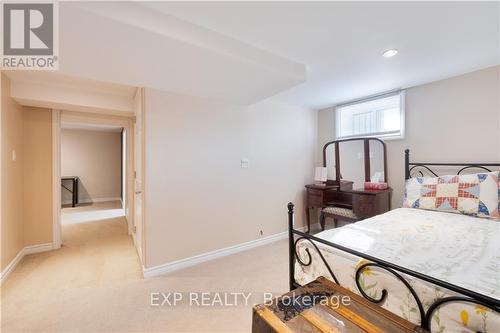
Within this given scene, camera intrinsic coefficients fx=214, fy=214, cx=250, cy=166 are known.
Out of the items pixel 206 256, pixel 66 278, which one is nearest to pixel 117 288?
pixel 66 278

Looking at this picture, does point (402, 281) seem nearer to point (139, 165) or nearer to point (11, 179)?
point (139, 165)

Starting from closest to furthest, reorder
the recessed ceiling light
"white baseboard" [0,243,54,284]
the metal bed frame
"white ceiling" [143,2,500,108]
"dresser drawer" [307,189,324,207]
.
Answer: the metal bed frame, "white ceiling" [143,2,500,108], the recessed ceiling light, "white baseboard" [0,243,54,284], "dresser drawer" [307,189,324,207]

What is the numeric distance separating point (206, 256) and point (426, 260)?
2281 millimetres

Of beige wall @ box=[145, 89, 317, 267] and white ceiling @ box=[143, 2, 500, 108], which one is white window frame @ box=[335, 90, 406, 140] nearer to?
white ceiling @ box=[143, 2, 500, 108]

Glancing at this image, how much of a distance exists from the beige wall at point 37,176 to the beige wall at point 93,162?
155 inches

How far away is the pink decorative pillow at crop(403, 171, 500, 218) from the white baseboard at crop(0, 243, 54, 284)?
4.44 meters

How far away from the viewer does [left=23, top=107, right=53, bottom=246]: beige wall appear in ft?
9.45

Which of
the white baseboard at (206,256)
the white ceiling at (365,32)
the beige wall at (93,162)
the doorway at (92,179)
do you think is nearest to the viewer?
the white ceiling at (365,32)

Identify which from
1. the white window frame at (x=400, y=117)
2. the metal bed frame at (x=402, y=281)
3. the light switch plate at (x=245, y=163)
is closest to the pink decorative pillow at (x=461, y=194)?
the white window frame at (x=400, y=117)

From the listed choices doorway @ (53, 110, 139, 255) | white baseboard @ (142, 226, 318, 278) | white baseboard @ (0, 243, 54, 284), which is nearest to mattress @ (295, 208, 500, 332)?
white baseboard @ (142, 226, 318, 278)

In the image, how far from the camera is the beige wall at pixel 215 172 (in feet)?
7.97

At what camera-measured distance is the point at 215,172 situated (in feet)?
9.36

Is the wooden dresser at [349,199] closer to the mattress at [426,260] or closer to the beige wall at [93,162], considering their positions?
the mattress at [426,260]

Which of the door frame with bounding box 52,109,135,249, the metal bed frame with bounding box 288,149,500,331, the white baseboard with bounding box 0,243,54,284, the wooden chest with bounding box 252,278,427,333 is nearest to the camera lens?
the metal bed frame with bounding box 288,149,500,331
